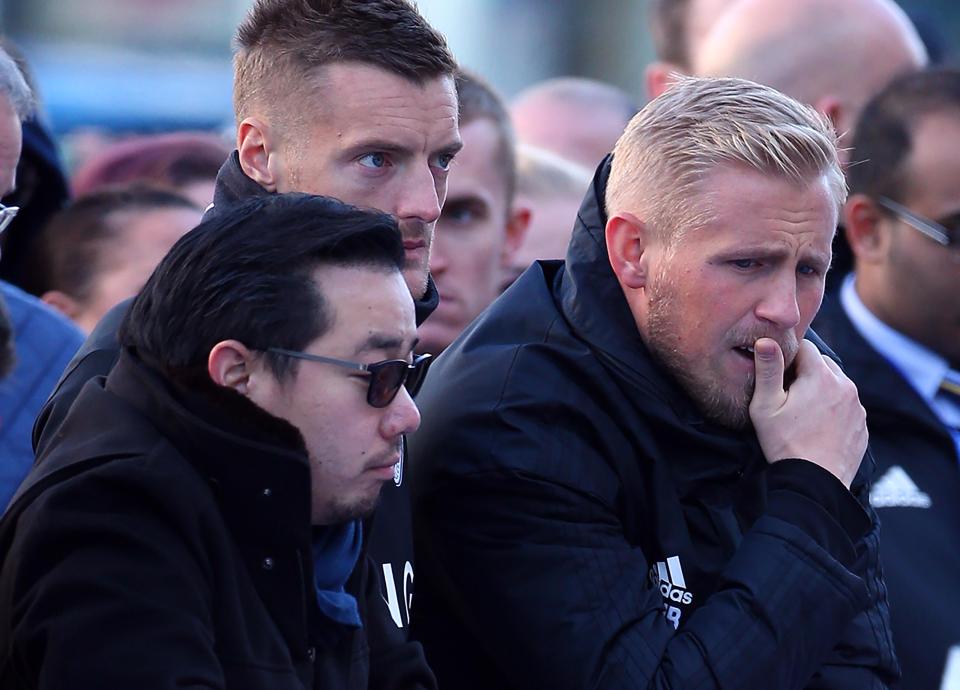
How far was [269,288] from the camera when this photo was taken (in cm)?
244

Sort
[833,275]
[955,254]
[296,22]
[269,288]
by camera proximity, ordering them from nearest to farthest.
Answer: [269,288] < [296,22] < [955,254] < [833,275]

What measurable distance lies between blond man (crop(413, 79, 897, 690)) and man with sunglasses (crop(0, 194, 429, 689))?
1.08 ft

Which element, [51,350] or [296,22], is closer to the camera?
[296,22]

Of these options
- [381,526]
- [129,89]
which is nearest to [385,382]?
[381,526]

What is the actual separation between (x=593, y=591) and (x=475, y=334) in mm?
612

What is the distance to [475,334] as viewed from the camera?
10.3ft

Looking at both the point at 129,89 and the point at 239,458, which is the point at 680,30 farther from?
the point at 129,89

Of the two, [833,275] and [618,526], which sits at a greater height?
[618,526]

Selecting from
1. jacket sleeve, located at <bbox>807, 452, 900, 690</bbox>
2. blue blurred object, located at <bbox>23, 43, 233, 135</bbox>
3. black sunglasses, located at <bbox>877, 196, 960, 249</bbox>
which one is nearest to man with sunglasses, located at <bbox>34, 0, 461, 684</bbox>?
jacket sleeve, located at <bbox>807, 452, 900, 690</bbox>

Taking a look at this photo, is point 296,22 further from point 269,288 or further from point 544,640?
point 544,640

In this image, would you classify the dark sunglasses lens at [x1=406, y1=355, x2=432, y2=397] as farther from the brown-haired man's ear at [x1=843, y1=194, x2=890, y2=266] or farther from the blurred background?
the blurred background

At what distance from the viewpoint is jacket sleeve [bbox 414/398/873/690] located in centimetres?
273

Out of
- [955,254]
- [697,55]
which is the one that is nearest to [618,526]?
[955,254]

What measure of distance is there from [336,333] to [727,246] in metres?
0.85
